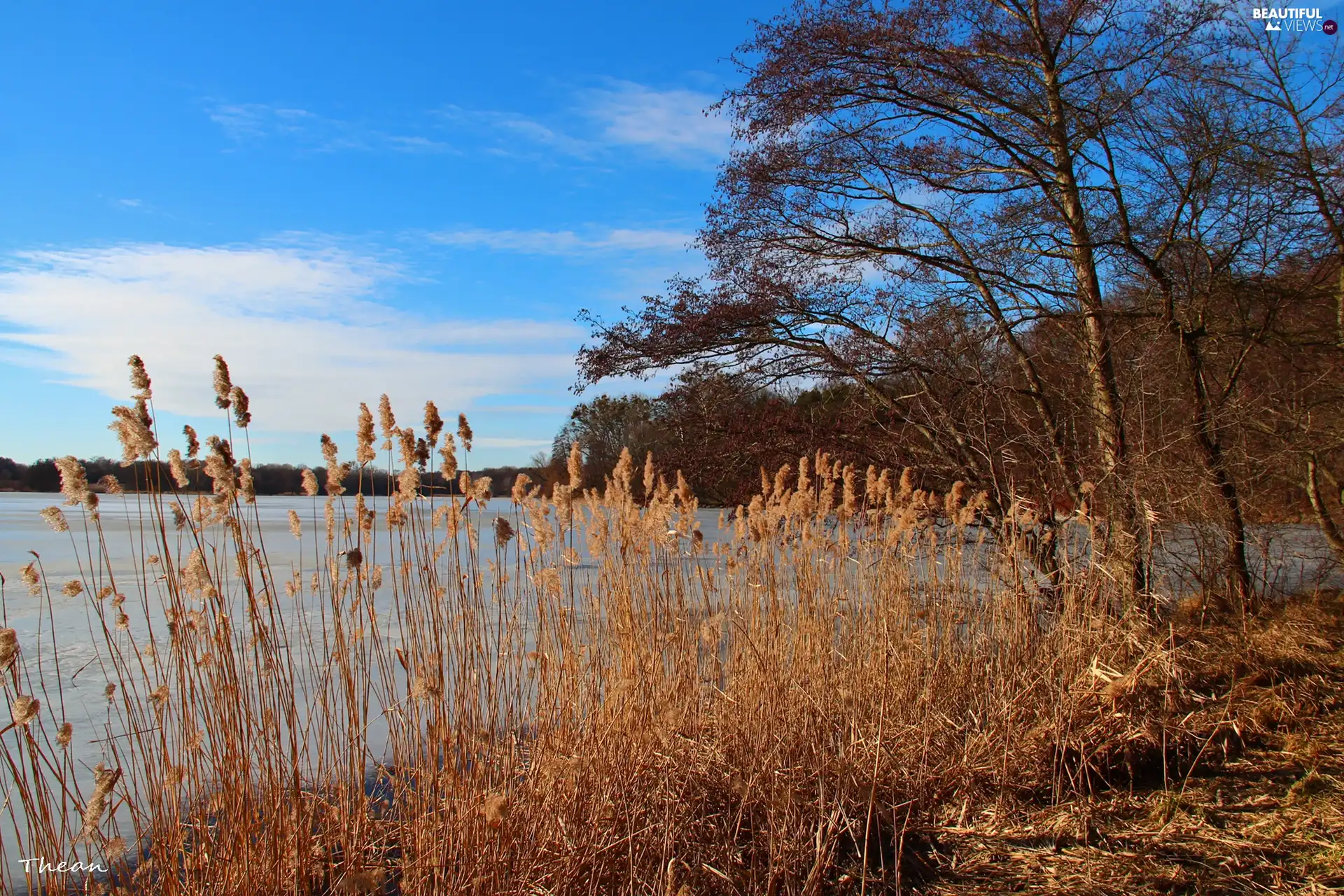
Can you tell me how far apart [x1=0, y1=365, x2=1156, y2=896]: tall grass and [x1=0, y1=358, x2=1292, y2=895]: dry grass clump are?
16 mm

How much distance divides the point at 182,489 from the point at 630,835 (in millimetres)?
1600

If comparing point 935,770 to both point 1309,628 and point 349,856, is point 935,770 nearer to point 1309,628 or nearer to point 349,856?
point 349,856

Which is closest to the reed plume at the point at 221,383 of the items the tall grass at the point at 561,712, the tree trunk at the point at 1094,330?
the tall grass at the point at 561,712

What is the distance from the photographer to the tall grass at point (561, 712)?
231 cm

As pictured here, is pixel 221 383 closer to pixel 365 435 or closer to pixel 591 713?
pixel 365 435

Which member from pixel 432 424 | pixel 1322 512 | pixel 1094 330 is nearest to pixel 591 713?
pixel 432 424

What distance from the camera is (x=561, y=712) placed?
3064 millimetres

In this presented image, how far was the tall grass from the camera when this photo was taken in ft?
7.58

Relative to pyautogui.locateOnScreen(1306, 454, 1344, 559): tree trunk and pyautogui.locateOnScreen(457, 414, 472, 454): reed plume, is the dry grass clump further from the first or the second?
pyautogui.locateOnScreen(1306, 454, 1344, 559): tree trunk

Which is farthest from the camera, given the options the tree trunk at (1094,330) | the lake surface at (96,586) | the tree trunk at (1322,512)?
the tree trunk at (1322,512)

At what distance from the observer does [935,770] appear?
338 cm

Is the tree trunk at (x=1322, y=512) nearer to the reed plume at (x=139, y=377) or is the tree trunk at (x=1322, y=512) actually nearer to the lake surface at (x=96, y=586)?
the lake surface at (x=96, y=586)

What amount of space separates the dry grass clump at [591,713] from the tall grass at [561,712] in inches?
0.6

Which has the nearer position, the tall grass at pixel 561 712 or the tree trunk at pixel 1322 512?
the tall grass at pixel 561 712
